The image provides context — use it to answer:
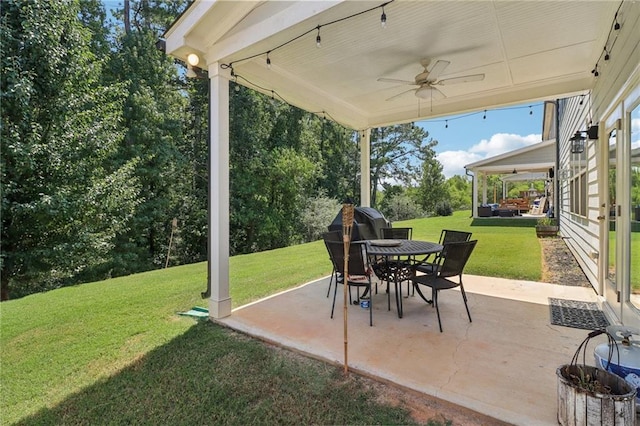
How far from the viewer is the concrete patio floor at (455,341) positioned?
2.09m

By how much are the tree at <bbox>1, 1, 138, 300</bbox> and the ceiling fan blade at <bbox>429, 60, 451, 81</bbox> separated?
781 cm

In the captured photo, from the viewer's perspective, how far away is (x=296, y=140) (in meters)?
17.2

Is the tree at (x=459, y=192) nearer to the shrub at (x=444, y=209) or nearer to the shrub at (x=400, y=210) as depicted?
the shrub at (x=444, y=209)

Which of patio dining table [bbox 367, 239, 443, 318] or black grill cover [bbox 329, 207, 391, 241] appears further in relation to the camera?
black grill cover [bbox 329, 207, 391, 241]

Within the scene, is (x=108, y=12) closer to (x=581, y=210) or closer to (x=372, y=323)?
(x=372, y=323)

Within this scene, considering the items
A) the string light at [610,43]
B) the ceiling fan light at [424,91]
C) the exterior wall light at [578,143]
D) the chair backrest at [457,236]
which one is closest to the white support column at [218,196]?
the ceiling fan light at [424,91]

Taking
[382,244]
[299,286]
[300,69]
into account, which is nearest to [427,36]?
[300,69]

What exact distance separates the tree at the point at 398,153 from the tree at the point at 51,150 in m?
17.4

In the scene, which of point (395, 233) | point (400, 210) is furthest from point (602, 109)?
point (400, 210)

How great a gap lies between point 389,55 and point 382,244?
2246mm

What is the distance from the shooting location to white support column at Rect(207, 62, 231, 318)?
11.7 ft

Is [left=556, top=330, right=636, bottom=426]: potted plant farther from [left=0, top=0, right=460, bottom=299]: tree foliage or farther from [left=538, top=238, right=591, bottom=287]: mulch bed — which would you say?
[left=538, top=238, right=591, bottom=287]: mulch bed

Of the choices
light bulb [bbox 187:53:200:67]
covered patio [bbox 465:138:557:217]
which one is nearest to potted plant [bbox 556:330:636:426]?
light bulb [bbox 187:53:200:67]

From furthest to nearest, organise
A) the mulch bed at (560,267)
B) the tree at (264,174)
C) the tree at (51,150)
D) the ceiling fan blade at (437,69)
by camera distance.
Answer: the tree at (264,174)
the tree at (51,150)
the mulch bed at (560,267)
the ceiling fan blade at (437,69)
